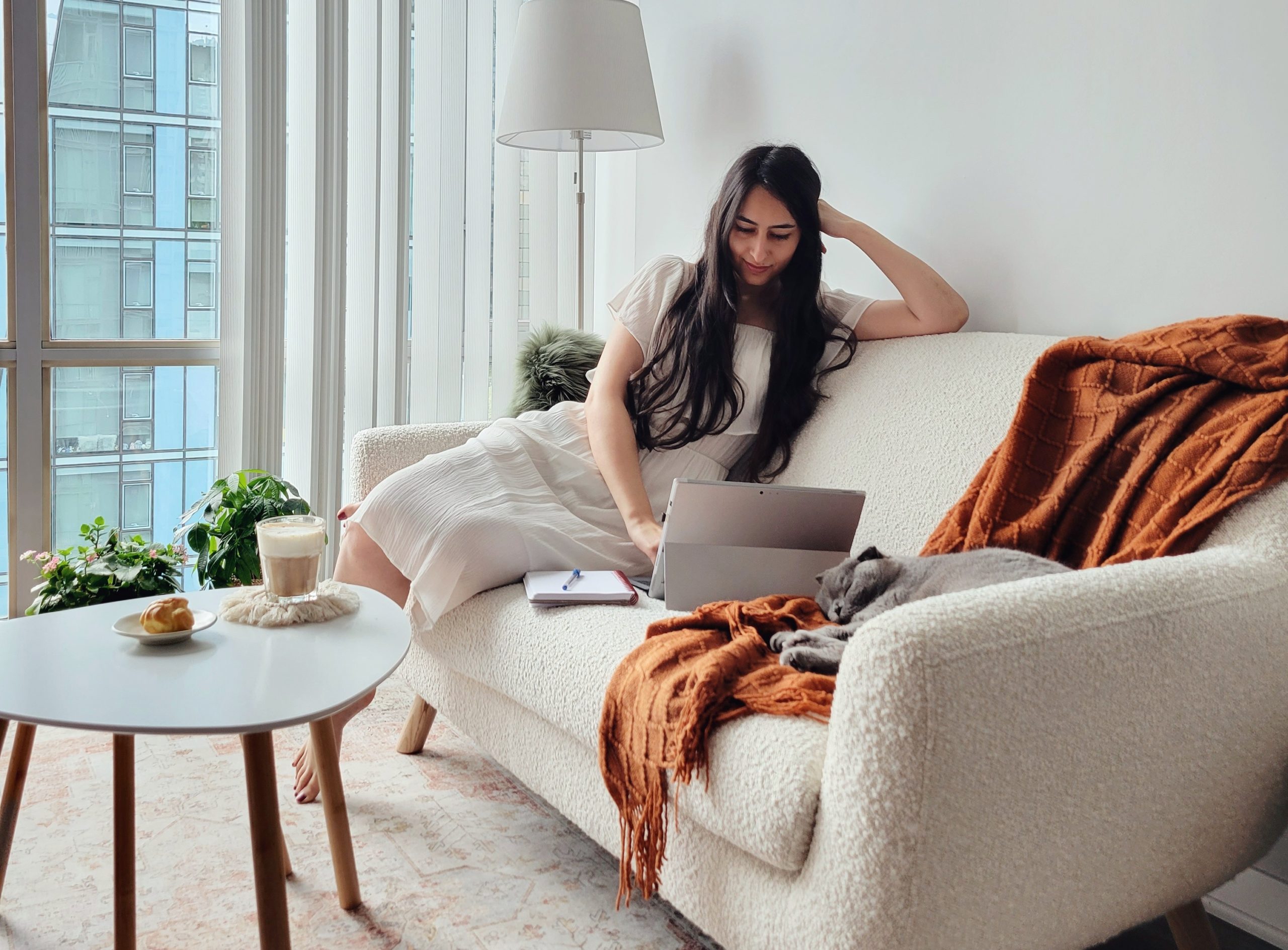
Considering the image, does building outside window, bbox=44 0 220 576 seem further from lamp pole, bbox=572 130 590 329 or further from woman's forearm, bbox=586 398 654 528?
woman's forearm, bbox=586 398 654 528

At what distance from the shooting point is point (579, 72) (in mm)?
2406

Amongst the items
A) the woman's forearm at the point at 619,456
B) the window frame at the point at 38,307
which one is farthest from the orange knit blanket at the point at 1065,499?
the window frame at the point at 38,307

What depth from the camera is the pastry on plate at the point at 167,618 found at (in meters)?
1.20

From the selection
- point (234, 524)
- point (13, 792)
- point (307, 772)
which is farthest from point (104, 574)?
point (13, 792)

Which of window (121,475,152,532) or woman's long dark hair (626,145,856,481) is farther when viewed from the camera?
window (121,475,152,532)

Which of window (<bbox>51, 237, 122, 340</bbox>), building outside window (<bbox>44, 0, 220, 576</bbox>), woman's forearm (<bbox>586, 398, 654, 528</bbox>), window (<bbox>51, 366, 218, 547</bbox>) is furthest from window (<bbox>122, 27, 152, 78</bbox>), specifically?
woman's forearm (<bbox>586, 398, 654, 528</bbox>)

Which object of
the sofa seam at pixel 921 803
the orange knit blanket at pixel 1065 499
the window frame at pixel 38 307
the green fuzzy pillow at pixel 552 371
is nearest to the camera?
the sofa seam at pixel 921 803

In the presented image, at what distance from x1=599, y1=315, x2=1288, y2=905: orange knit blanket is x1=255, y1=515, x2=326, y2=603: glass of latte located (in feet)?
1.44

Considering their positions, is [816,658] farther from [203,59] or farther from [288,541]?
[203,59]

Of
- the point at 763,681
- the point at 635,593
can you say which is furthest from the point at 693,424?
the point at 763,681

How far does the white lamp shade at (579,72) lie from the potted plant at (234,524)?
101 centimetres

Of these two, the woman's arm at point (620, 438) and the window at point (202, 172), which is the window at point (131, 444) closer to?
the window at point (202, 172)

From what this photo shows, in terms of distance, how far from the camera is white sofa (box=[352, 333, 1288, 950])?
88 centimetres

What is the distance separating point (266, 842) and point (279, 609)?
31cm
